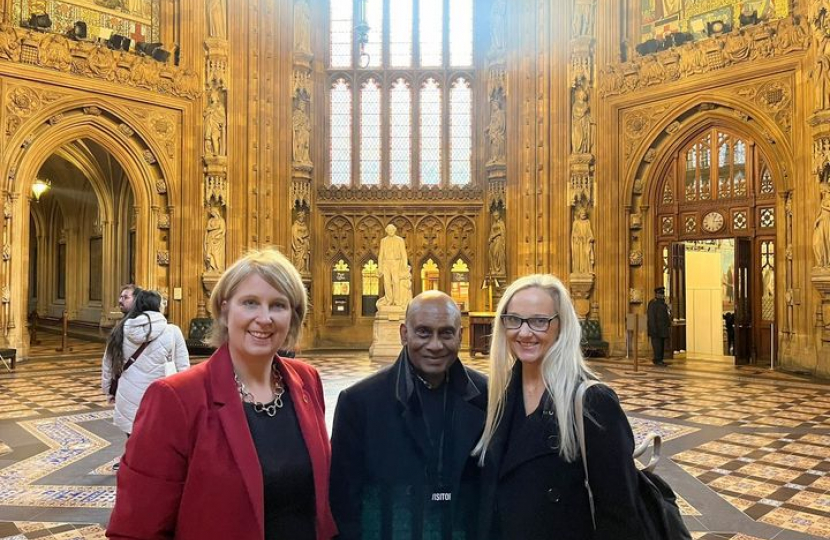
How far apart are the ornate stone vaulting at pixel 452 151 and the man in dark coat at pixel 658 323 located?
144 centimetres

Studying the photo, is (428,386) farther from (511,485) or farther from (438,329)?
(511,485)

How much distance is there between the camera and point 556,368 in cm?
200

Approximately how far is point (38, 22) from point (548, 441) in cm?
1525

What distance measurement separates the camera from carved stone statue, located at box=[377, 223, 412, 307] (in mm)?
14664

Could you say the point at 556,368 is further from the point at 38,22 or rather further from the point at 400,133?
the point at 400,133

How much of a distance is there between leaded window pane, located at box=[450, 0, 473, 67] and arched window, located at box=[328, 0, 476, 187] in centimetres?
3

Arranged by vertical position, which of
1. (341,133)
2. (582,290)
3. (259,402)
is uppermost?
(341,133)

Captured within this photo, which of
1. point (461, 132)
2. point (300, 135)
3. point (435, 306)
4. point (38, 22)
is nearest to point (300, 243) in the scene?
point (300, 135)

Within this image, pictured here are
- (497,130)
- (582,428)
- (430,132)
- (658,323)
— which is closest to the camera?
(582,428)

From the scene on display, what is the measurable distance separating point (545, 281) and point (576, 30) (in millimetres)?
15402

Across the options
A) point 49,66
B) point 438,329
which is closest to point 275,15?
point 49,66

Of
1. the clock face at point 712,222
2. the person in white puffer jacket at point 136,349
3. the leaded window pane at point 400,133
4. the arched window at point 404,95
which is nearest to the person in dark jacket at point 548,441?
the person in white puffer jacket at point 136,349

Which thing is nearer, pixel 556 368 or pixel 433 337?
pixel 556 368

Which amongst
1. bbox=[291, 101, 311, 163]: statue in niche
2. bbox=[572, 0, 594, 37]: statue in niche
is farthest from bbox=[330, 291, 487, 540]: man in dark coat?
bbox=[291, 101, 311, 163]: statue in niche
